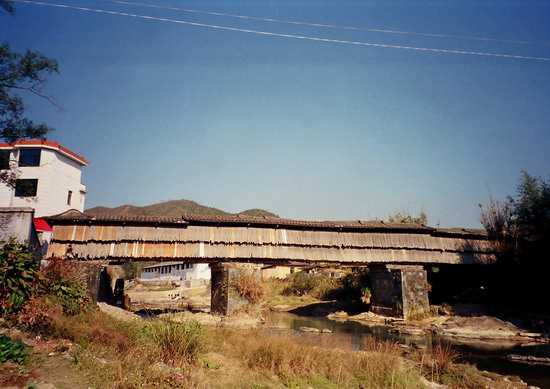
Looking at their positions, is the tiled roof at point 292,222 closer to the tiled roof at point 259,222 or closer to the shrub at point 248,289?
the tiled roof at point 259,222

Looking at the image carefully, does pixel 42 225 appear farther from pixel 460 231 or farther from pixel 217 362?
pixel 460 231

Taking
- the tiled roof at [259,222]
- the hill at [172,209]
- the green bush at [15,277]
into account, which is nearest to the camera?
the green bush at [15,277]

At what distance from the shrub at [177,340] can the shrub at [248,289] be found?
9.46m

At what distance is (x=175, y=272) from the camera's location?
5278cm

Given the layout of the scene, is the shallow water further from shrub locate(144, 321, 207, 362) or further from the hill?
the hill

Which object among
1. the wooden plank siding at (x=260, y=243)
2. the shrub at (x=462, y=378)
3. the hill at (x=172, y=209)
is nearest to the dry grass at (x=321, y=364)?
the shrub at (x=462, y=378)

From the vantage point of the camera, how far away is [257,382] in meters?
6.45

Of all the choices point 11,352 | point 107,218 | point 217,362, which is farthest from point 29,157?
point 217,362

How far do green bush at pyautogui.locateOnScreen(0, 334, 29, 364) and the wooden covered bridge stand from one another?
38.1 ft

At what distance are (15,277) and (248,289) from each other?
435 inches

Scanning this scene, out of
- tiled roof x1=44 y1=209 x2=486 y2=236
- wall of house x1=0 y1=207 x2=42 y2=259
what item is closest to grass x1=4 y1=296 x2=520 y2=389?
wall of house x1=0 y1=207 x2=42 y2=259

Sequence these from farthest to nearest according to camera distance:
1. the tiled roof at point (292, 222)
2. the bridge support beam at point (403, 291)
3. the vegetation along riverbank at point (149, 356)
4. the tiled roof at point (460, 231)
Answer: the tiled roof at point (460, 231)
the bridge support beam at point (403, 291)
the tiled roof at point (292, 222)
the vegetation along riverbank at point (149, 356)

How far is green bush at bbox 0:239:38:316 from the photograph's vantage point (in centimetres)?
692

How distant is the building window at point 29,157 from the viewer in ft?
98.6
